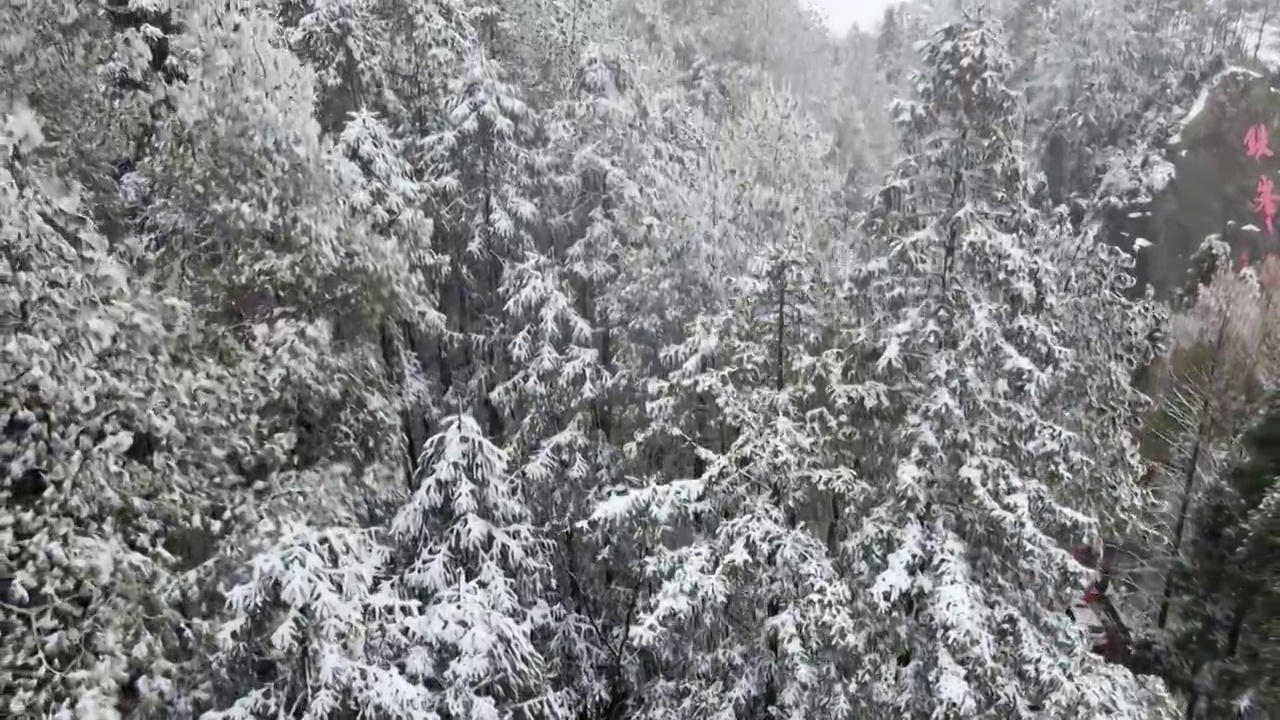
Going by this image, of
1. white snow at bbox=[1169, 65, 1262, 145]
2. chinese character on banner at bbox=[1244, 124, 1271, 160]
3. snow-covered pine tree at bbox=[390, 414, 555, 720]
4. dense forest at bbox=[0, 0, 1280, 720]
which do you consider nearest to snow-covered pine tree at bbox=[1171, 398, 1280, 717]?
dense forest at bbox=[0, 0, 1280, 720]

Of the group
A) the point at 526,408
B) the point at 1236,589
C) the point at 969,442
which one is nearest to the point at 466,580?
the point at 526,408

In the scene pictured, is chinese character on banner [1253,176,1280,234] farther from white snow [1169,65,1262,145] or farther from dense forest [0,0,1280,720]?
dense forest [0,0,1280,720]

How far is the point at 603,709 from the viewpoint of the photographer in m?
14.5

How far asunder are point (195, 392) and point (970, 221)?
944 centimetres

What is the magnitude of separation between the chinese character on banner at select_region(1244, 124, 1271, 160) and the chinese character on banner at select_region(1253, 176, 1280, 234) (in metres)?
1.23

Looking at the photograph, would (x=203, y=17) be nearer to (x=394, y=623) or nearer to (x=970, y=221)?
(x=394, y=623)

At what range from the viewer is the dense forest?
807 centimetres

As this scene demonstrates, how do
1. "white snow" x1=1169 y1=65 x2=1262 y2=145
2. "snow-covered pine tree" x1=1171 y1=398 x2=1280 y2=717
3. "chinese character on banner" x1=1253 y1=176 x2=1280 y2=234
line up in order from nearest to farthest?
"snow-covered pine tree" x1=1171 y1=398 x2=1280 y2=717, "chinese character on banner" x1=1253 y1=176 x2=1280 y2=234, "white snow" x1=1169 y1=65 x2=1262 y2=145

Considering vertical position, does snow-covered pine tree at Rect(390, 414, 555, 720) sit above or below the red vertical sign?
below

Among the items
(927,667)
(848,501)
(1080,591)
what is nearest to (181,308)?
(848,501)

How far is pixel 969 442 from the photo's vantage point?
1005 cm

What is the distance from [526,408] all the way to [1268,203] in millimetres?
32221

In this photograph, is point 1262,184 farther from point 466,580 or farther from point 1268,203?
point 466,580

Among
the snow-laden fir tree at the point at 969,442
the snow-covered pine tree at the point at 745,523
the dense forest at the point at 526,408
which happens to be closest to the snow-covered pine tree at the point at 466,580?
the dense forest at the point at 526,408
